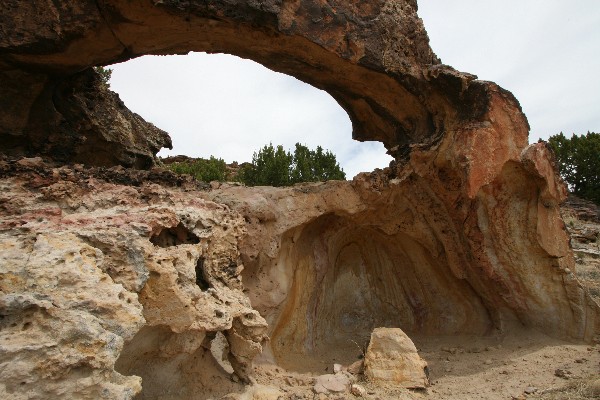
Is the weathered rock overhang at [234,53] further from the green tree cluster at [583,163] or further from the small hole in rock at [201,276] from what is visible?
the green tree cluster at [583,163]

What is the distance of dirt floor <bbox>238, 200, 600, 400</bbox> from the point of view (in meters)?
4.72

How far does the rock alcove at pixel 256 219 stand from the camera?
3.00 m

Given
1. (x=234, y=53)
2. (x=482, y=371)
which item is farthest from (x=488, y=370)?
(x=234, y=53)

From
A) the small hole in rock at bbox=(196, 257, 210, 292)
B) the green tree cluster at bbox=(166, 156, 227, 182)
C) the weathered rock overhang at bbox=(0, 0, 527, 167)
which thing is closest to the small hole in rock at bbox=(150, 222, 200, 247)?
the small hole in rock at bbox=(196, 257, 210, 292)

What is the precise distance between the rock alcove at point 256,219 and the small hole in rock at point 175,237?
19mm

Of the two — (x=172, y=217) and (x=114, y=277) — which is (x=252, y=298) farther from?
(x=114, y=277)

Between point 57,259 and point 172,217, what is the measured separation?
44.2 inches

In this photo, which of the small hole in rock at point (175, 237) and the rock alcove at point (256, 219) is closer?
the rock alcove at point (256, 219)

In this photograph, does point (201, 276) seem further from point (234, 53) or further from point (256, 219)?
point (234, 53)

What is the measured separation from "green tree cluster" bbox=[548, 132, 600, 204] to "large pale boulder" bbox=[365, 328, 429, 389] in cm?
1605

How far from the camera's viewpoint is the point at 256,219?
5414mm

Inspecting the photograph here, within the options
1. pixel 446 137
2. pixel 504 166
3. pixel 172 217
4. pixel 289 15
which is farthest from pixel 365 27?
pixel 172 217

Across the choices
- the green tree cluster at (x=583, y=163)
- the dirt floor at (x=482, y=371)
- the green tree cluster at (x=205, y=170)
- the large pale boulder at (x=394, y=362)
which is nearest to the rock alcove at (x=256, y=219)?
the dirt floor at (x=482, y=371)

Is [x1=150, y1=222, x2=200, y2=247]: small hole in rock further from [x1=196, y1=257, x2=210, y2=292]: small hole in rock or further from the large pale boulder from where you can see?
the large pale boulder
